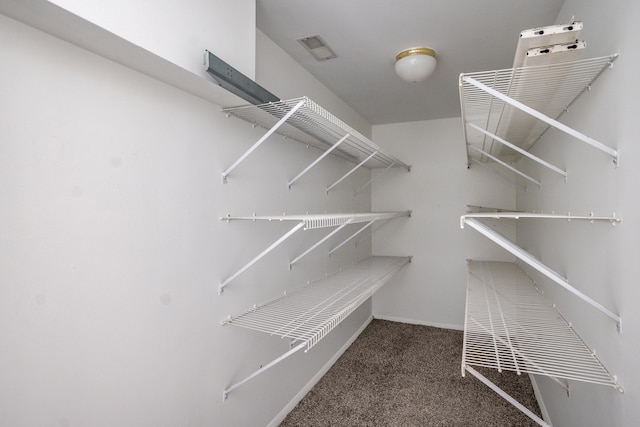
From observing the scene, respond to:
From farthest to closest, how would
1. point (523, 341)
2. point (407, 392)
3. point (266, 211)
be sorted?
point (407, 392) → point (266, 211) → point (523, 341)

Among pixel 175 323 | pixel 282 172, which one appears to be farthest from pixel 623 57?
pixel 175 323

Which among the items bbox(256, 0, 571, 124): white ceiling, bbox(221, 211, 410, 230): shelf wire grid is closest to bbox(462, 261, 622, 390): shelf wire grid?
bbox(221, 211, 410, 230): shelf wire grid

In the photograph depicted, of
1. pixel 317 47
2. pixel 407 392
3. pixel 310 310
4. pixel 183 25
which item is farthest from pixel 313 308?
pixel 317 47

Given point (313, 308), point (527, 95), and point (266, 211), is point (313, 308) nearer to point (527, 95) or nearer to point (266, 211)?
point (266, 211)

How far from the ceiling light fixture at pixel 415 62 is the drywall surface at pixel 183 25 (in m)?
0.94

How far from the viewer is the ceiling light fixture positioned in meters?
1.89

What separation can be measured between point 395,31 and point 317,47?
452 millimetres

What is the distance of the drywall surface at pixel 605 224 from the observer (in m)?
0.85

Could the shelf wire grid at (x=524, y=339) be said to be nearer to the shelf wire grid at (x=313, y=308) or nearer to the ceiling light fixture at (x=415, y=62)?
the shelf wire grid at (x=313, y=308)

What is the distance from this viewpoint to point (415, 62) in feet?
6.21

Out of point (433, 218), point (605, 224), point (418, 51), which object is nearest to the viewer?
point (605, 224)

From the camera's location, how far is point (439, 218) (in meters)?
3.36

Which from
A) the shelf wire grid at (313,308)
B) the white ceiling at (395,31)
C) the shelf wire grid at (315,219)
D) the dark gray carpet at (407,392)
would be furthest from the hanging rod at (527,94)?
the dark gray carpet at (407,392)

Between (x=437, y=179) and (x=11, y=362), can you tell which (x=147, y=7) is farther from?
(x=437, y=179)
